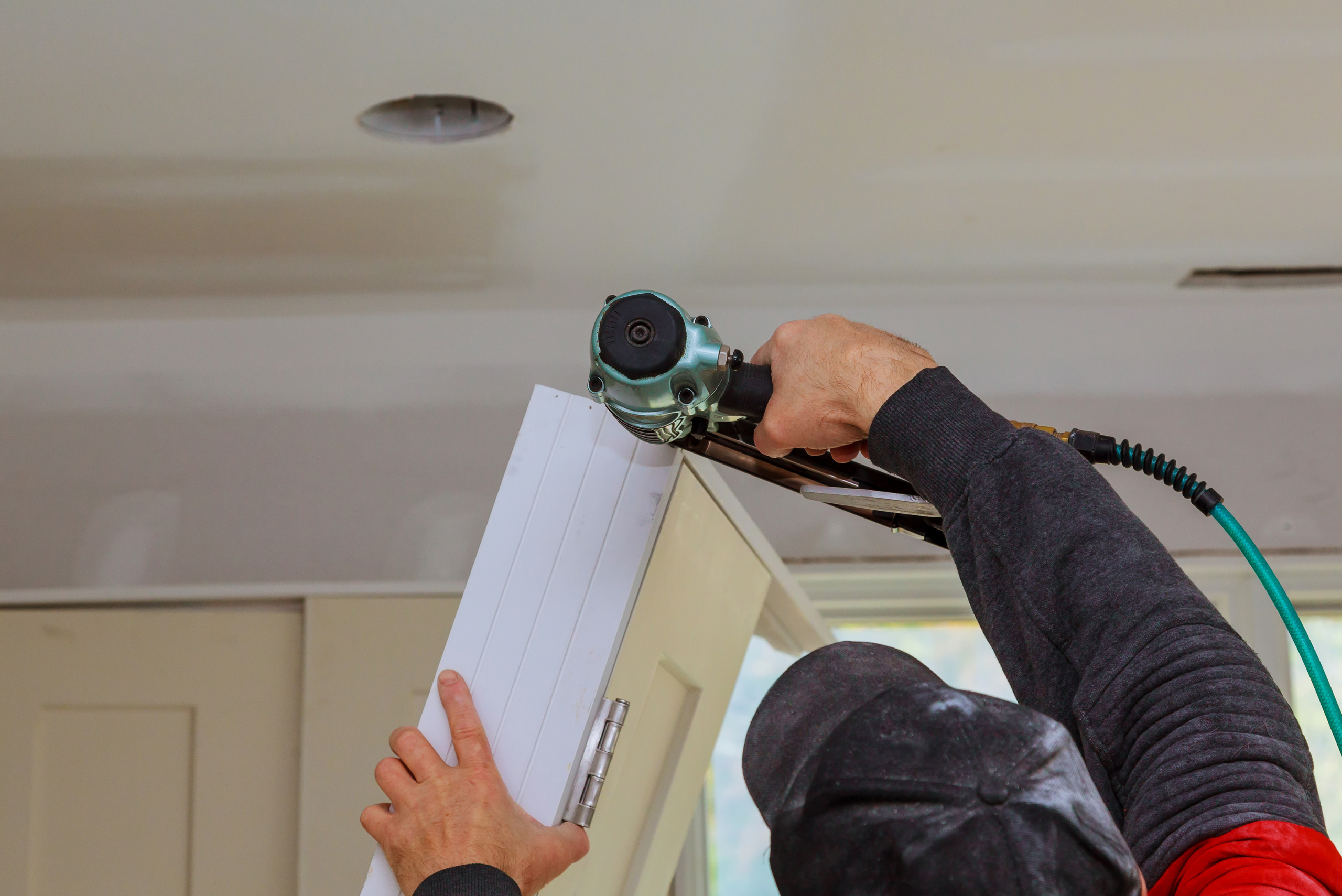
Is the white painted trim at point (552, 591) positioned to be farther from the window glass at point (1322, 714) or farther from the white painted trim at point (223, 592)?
the window glass at point (1322, 714)

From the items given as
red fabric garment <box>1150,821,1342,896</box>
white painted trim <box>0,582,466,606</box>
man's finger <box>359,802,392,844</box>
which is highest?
white painted trim <box>0,582,466,606</box>

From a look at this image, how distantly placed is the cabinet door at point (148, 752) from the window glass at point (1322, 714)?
216cm

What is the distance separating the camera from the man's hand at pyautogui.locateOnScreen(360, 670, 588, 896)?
770mm

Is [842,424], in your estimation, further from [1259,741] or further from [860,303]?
[860,303]

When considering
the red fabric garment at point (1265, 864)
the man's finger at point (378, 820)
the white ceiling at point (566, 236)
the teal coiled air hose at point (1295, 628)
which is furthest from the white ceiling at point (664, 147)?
the red fabric garment at point (1265, 864)

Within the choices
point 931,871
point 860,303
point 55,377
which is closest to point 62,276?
point 55,377

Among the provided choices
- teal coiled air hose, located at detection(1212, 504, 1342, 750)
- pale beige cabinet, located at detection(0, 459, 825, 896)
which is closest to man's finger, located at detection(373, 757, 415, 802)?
teal coiled air hose, located at detection(1212, 504, 1342, 750)

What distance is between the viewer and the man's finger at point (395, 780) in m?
0.80

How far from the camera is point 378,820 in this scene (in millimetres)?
817

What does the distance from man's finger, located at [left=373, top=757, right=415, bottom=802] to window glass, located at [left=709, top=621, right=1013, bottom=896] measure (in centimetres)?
157

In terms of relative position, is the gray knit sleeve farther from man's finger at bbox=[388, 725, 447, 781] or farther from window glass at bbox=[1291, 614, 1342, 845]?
window glass at bbox=[1291, 614, 1342, 845]

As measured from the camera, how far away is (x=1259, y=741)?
0.55m

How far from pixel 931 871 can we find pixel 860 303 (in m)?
2.01

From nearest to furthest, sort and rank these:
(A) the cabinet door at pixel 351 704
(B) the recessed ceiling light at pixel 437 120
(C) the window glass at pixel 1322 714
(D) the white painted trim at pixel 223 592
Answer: (B) the recessed ceiling light at pixel 437 120, (A) the cabinet door at pixel 351 704, (D) the white painted trim at pixel 223 592, (C) the window glass at pixel 1322 714
